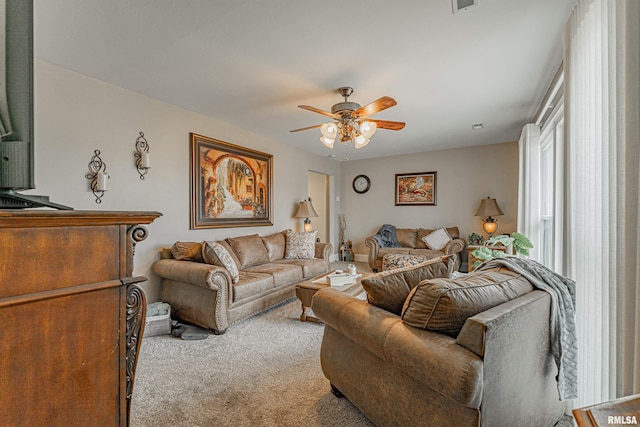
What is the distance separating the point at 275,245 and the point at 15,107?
4030 millimetres

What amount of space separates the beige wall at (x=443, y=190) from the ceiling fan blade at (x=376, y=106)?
12.7 feet

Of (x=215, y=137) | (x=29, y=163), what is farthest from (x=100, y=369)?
(x=215, y=137)

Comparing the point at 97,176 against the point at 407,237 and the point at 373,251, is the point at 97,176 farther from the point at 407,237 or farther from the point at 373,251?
the point at 407,237

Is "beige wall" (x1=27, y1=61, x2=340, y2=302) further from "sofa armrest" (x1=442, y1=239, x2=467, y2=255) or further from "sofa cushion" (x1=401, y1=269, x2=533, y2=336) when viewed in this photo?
"sofa armrest" (x1=442, y1=239, x2=467, y2=255)

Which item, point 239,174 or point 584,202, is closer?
point 584,202

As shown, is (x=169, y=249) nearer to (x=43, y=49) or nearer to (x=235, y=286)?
(x=235, y=286)

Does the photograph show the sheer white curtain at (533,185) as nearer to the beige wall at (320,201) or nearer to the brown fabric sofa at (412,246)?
the brown fabric sofa at (412,246)

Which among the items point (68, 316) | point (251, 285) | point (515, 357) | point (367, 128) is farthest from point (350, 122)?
point (68, 316)

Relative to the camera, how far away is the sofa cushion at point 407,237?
238 inches

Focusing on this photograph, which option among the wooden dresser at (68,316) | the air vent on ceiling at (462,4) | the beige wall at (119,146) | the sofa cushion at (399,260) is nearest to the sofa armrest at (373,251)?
the sofa cushion at (399,260)

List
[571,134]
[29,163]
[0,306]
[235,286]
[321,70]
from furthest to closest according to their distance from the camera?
[235,286] < [321,70] < [571,134] < [29,163] < [0,306]

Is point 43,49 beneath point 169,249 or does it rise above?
above

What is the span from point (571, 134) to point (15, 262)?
2.45 metres

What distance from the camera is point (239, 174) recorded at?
4480mm
